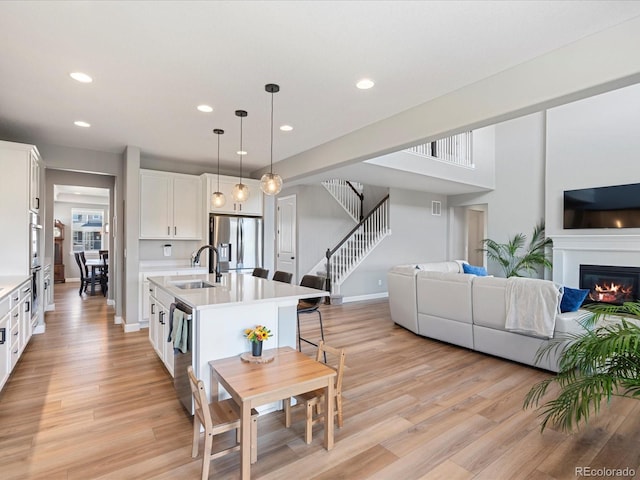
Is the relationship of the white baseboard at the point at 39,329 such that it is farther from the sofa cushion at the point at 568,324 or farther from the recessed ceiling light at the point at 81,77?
the sofa cushion at the point at 568,324

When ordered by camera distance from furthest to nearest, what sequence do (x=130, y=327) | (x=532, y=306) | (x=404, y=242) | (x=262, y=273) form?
(x=404, y=242) < (x=130, y=327) < (x=262, y=273) < (x=532, y=306)

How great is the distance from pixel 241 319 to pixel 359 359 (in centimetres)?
180

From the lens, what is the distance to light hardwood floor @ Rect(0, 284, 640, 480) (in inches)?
79.0

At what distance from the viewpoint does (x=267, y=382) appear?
1.99 m

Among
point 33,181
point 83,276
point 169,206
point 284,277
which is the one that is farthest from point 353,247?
point 83,276

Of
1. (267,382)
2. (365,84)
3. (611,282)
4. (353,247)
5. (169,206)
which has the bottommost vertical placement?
Answer: (267,382)

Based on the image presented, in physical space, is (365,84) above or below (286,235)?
above

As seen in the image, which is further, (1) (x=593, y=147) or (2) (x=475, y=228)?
(2) (x=475, y=228)

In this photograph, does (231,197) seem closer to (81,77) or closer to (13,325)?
(81,77)

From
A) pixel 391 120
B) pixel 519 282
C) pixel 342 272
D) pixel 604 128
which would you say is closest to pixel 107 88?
pixel 391 120

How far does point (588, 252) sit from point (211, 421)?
23.1 ft

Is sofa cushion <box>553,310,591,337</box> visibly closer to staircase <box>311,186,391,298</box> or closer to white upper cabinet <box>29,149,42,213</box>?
staircase <box>311,186,391,298</box>

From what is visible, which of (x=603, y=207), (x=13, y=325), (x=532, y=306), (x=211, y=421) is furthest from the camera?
(x=603, y=207)

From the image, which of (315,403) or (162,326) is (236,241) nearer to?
(162,326)
